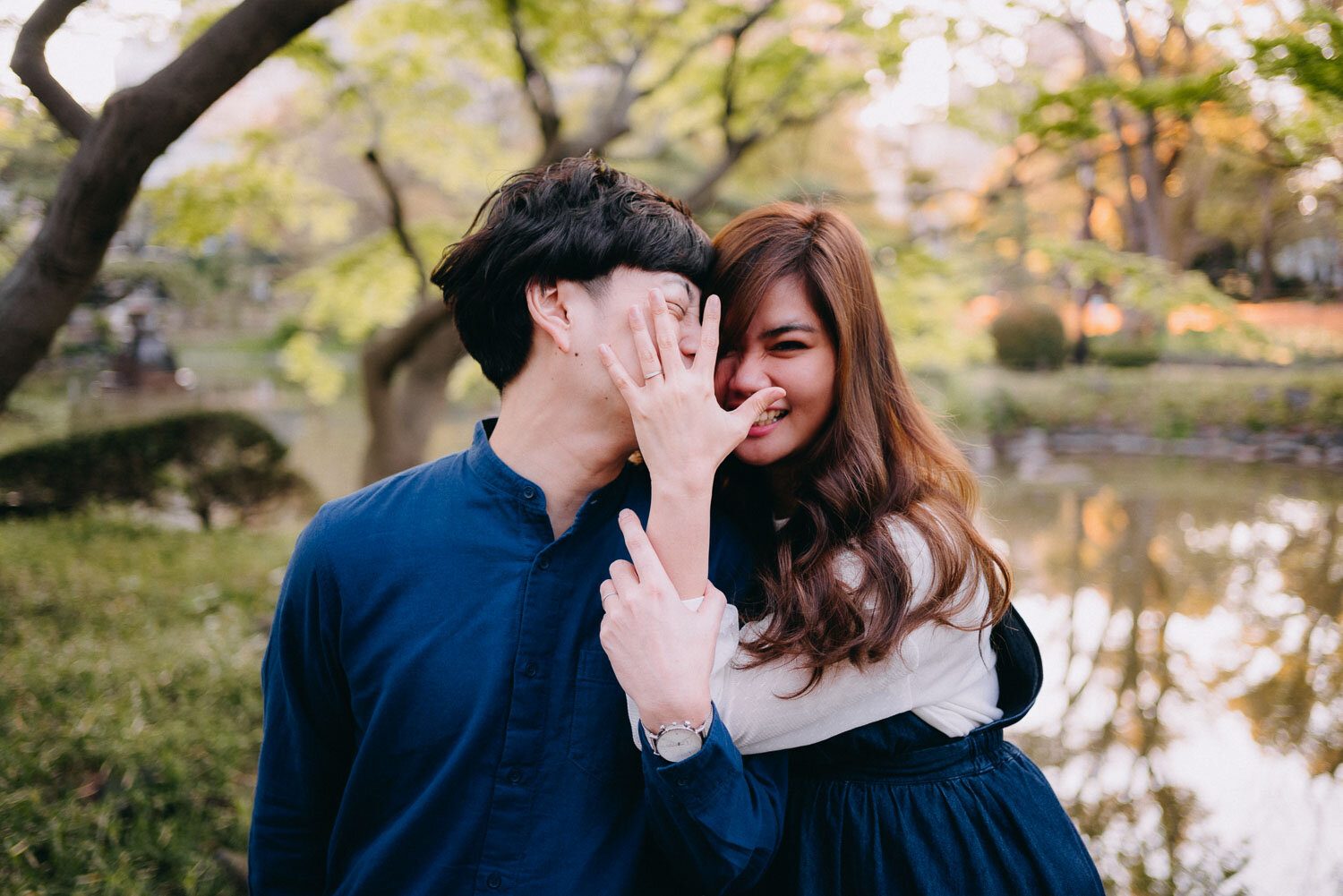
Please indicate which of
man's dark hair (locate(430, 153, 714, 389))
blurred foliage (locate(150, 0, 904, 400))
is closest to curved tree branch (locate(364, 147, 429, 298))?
blurred foliage (locate(150, 0, 904, 400))

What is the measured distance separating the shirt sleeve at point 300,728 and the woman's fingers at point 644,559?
1.72 feet

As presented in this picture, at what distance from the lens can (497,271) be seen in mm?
1528

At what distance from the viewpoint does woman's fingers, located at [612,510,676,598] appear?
1.32 m

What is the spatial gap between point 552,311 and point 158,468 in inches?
309

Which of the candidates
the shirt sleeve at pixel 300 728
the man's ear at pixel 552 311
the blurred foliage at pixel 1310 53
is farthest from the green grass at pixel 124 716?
the blurred foliage at pixel 1310 53

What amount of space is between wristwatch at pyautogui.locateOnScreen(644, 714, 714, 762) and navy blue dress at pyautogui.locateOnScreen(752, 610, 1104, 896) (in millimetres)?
374

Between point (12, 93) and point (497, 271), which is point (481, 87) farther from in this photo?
point (497, 271)

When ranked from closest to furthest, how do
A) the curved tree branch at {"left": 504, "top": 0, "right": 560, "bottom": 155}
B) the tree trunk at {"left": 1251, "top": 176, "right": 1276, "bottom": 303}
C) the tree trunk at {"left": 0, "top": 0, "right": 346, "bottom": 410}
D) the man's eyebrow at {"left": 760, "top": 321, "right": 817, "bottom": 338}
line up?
the man's eyebrow at {"left": 760, "top": 321, "right": 817, "bottom": 338}
the tree trunk at {"left": 0, "top": 0, "right": 346, "bottom": 410}
the curved tree branch at {"left": 504, "top": 0, "right": 560, "bottom": 155}
the tree trunk at {"left": 1251, "top": 176, "right": 1276, "bottom": 303}

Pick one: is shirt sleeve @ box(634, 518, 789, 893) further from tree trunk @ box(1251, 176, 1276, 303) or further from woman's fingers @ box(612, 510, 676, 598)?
tree trunk @ box(1251, 176, 1276, 303)

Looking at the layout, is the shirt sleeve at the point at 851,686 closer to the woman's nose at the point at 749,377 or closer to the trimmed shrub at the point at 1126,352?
the woman's nose at the point at 749,377

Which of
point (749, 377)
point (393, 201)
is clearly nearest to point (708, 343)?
point (749, 377)

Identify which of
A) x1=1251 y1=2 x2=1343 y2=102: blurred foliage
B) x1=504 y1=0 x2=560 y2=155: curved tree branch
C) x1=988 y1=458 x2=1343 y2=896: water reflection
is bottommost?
x1=988 y1=458 x2=1343 y2=896: water reflection

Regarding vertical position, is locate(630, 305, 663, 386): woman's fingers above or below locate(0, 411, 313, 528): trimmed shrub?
above

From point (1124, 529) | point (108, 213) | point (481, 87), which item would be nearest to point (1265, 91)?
point (108, 213)
